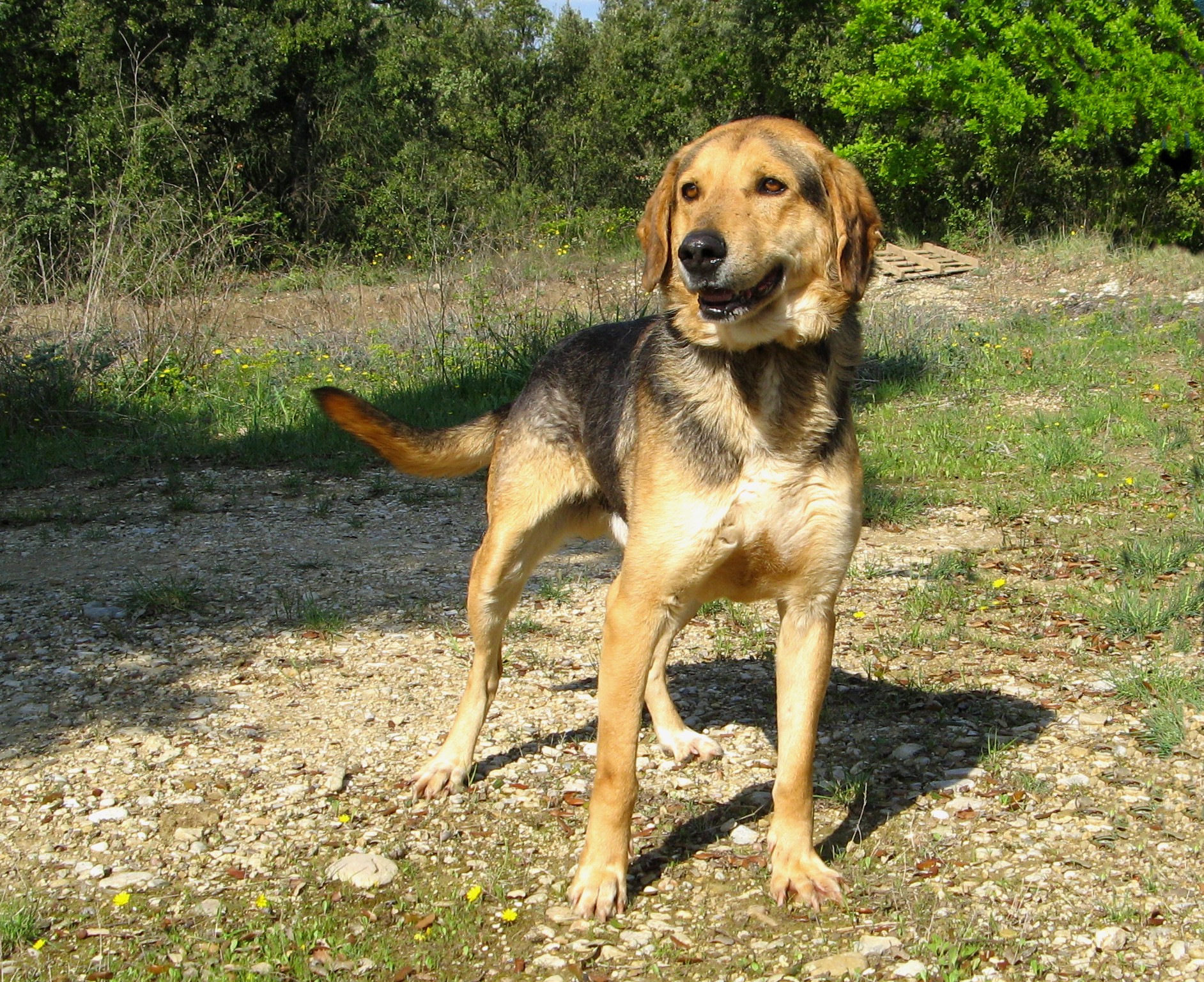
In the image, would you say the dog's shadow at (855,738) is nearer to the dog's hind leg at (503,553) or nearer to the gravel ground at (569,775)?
the gravel ground at (569,775)

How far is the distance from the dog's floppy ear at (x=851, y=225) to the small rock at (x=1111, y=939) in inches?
73.3

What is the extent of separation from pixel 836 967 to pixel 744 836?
0.78m

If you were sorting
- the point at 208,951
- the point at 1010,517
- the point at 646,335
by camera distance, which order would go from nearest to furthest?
the point at 208,951 < the point at 646,335 < the point at 1010,517

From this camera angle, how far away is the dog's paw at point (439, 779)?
13.2 feet

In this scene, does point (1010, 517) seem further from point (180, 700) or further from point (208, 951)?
point (208, 951)

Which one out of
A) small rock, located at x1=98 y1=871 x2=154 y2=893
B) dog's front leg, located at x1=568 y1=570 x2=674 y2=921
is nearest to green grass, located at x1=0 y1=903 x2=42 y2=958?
small rock, located at x1=98 y1=871 x2=154 y2=893

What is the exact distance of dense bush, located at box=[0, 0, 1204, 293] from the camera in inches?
765

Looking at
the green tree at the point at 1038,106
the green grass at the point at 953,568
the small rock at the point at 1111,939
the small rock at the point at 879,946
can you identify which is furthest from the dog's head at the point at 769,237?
the green tree at the point at 1038,106

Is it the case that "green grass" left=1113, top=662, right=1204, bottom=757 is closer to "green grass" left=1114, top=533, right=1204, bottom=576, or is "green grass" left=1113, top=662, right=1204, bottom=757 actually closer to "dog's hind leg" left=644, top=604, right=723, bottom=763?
"green grass" left=1114, top=533, right=1204, bottom=576

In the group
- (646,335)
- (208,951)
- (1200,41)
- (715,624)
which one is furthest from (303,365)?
(1200,41)

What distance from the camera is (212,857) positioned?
3.57 meters

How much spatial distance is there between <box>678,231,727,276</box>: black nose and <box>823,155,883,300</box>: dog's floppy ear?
442 mm

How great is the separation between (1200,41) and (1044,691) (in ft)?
58.5

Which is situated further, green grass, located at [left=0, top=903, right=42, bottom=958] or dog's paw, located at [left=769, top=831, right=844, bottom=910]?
dog's paw, located at [left=769, top=831, right=844, bottom=910]
